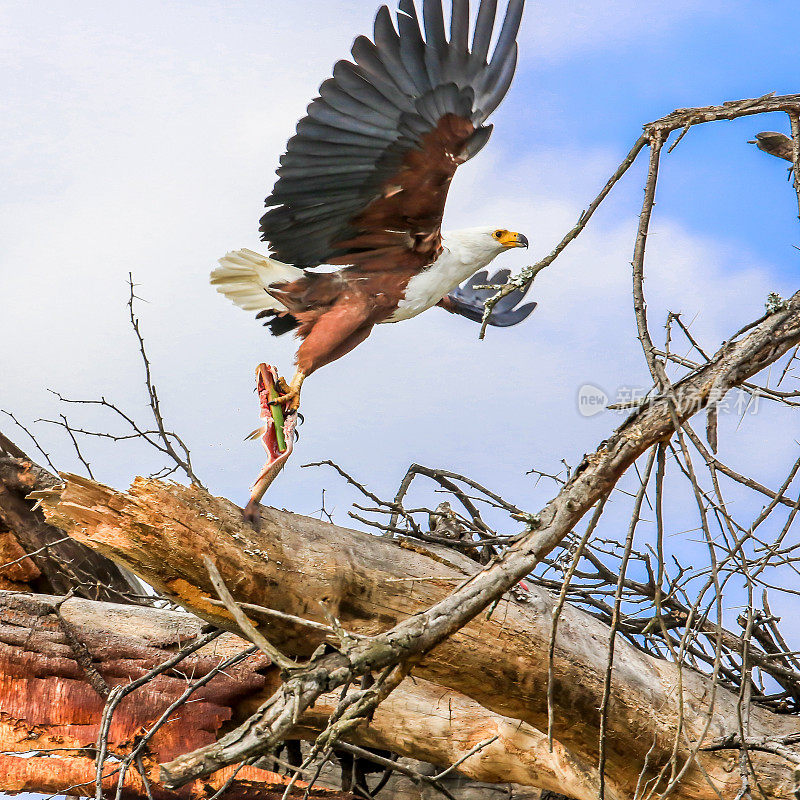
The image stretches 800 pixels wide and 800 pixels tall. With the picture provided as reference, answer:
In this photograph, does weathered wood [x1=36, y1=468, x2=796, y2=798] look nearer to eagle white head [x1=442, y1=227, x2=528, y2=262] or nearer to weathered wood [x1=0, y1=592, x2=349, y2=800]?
weathered wood [x1=0, y1=592, x2=349, y2=800]

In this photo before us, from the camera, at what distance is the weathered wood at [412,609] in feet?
6.81

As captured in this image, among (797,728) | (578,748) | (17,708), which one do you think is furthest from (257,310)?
(797,728)

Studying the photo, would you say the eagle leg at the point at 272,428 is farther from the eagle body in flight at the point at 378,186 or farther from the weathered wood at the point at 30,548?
the weathered wood at the point at 30,548

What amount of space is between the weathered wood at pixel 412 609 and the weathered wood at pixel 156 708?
21 cm

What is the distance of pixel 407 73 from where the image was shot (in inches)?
86.2

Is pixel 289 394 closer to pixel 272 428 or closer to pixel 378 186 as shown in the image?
pixel 272 428

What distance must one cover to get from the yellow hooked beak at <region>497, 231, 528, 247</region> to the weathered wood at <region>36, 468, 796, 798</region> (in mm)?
922

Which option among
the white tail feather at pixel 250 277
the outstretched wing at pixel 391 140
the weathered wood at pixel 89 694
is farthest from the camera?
the weathered wood at pixel 89 694

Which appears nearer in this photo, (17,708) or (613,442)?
(613,442)

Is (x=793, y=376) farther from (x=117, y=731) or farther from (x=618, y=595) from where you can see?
(x=117, y=731)

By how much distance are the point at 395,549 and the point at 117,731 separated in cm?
97

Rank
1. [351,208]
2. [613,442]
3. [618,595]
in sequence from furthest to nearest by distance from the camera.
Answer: [351,208] → [613,442] → [618,595]

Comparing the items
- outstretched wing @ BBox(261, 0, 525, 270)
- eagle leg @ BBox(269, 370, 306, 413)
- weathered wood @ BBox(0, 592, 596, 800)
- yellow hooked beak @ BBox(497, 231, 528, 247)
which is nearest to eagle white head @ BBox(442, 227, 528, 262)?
yellow hooked beak @ BBox(497, 231, 528, 247)

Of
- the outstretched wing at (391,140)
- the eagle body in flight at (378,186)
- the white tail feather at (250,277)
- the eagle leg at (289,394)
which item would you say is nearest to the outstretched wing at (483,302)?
the eagle body in flight at (378,186)
